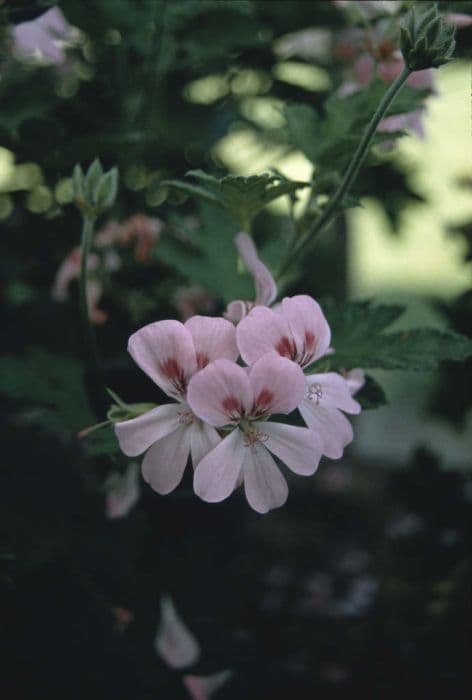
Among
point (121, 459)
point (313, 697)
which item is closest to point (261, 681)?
point (313, 697)

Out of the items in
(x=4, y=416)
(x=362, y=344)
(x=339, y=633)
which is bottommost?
(x=339, y=633)

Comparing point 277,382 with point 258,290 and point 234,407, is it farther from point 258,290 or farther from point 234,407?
point 258,290

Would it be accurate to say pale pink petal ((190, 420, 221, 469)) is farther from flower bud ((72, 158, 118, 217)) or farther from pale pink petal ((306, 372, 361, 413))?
flower bud ((72, 158, 118, 217))

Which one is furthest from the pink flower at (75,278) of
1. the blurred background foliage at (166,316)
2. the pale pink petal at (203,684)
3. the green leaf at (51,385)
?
the pale pink petal at (203,684)

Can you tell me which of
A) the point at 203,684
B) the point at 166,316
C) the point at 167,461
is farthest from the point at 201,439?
the point at 203,684

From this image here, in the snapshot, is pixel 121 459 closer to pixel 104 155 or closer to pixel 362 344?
pixel 362 344

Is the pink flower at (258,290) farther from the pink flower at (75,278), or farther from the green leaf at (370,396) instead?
the pink flower at (75,278)
